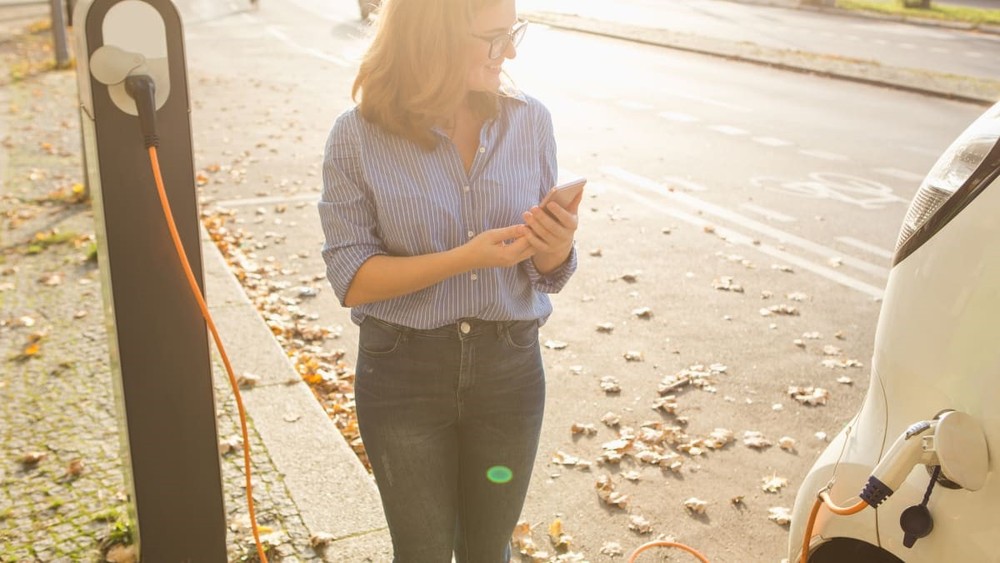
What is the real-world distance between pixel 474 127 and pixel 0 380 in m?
Result: 3.62

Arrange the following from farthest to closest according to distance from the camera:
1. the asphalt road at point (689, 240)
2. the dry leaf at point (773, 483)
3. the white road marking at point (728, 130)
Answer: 1. the white road marking at point (728, 130)
2. the asphalt road at point (689, 240)
3. the dry leaf at point (773, 483)

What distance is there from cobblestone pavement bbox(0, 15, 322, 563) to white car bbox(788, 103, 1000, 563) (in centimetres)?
215

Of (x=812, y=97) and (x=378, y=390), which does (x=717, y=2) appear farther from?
(x=378, y=390)

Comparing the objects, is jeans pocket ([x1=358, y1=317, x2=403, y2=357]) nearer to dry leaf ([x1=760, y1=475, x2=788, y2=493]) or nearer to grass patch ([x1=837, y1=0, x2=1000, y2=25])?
dry leaf ([x1=760, y1=475, x2=788, y2=493])

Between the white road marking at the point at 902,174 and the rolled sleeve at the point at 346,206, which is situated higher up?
the rolled sleeve at the point at 346,206

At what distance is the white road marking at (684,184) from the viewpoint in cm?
909

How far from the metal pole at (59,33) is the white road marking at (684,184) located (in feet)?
29.4

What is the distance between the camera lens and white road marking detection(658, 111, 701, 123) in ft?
39.6

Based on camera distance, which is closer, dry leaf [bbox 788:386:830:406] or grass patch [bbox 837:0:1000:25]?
dry leaf [bbox 788:386:830:406]

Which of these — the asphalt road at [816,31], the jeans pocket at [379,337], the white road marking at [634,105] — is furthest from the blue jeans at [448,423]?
the asphalt road at [816,31]

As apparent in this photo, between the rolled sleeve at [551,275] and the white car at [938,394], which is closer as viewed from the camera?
the white car at [938,394]

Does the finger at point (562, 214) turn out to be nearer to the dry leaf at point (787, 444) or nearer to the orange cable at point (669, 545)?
the orange cable at point (669, 545)

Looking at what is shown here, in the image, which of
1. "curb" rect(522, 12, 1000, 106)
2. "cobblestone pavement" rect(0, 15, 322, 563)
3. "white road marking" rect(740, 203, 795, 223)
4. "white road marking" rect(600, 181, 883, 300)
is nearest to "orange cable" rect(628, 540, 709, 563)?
"cobblestone pavement" rect(0, 15, 322, 563)

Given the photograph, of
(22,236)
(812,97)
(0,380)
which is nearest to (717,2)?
(812,97)
